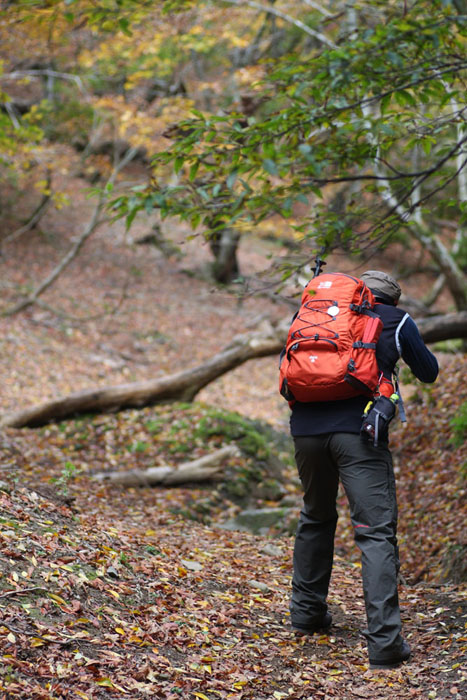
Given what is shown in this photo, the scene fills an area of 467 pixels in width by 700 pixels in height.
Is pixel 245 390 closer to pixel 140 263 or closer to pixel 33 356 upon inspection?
pixel 33 356

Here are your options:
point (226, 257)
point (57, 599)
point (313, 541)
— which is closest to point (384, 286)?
point (313, 541)

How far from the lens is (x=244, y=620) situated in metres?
4.15

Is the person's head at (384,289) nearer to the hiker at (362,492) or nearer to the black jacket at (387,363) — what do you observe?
the hiker at (362,492)

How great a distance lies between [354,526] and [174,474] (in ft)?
13.8

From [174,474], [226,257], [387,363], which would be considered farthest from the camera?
[226,257]

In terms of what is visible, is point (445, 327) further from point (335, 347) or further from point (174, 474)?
point (335, 347)

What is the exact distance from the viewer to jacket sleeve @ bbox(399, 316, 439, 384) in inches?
151

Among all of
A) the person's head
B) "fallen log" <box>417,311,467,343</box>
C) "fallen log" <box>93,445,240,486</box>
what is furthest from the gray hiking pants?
"fallen log" <box>417,311,467,343</box>

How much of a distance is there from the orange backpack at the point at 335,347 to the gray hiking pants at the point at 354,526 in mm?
316

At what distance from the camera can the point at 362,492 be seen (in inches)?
→ 147

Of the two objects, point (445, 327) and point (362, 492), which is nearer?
point (362, 492)

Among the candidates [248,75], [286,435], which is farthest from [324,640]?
[248,75]

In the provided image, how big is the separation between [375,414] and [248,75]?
12.8m

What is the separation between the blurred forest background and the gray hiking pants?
32cm
